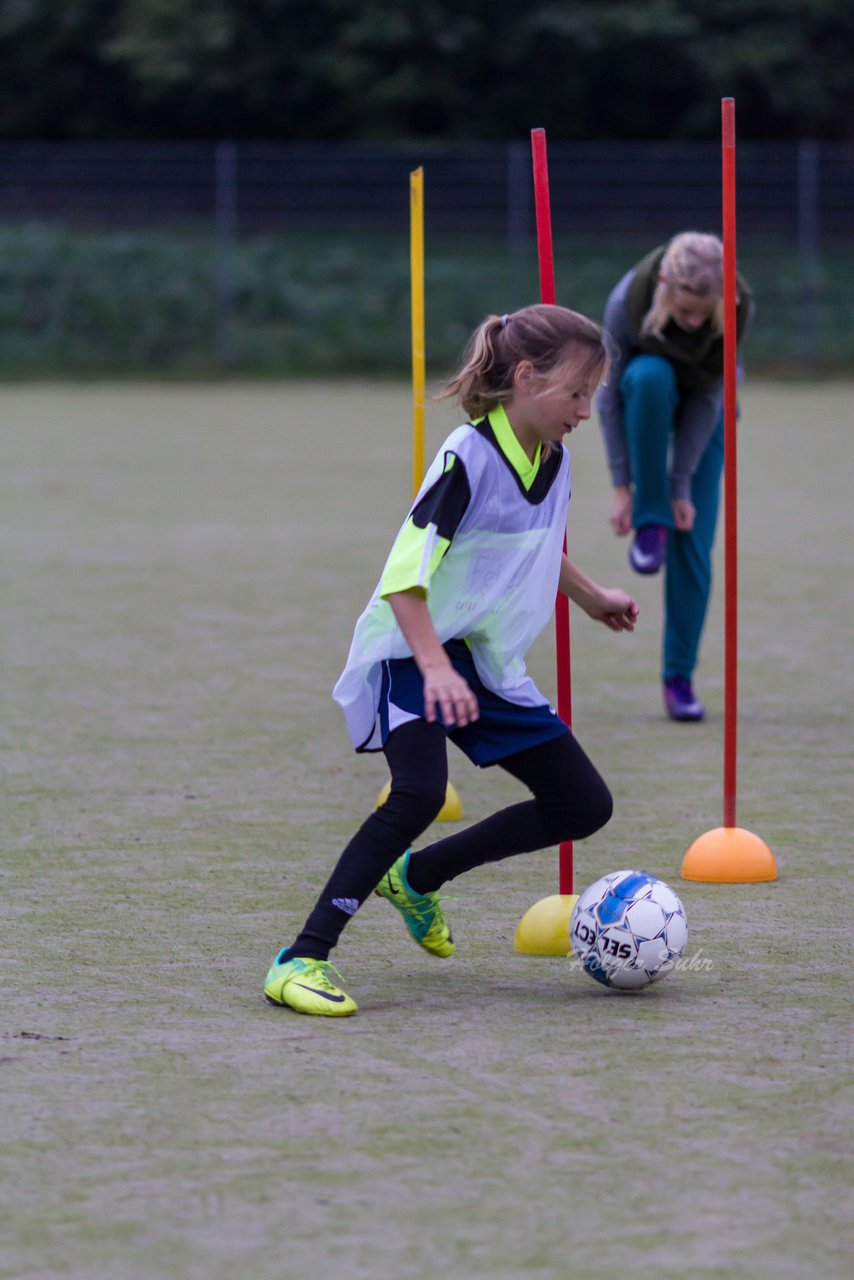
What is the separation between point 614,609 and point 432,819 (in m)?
0.62

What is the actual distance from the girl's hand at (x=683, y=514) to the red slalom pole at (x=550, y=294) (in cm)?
224

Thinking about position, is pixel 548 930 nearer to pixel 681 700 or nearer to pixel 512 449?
pixel 512 449

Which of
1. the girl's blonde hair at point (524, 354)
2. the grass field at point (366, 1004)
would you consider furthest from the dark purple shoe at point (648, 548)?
the girl's blonde hair at point (524, 354)

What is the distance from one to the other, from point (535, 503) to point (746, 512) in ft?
27.3

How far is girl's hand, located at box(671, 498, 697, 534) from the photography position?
618 centimetres

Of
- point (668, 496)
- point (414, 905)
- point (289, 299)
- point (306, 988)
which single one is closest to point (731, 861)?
point (414, 905)

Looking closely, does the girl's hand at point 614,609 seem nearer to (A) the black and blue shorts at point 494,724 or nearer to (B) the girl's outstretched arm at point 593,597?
(B) the girl's outstretched arm at point 593,597

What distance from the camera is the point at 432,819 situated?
3.42 m

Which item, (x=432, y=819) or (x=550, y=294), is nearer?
(x=432, y=819)

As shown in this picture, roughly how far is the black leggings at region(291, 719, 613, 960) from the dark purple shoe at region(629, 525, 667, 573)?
252cm

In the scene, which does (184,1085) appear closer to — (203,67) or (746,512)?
(746,512)

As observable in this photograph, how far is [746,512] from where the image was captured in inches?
459

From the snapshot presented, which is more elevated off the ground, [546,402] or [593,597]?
[546,402]

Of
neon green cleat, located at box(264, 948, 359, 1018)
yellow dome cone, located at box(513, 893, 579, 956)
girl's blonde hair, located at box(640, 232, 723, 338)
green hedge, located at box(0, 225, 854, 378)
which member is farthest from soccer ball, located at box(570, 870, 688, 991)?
green hedge, located at box(0, 225, 854, 378)
